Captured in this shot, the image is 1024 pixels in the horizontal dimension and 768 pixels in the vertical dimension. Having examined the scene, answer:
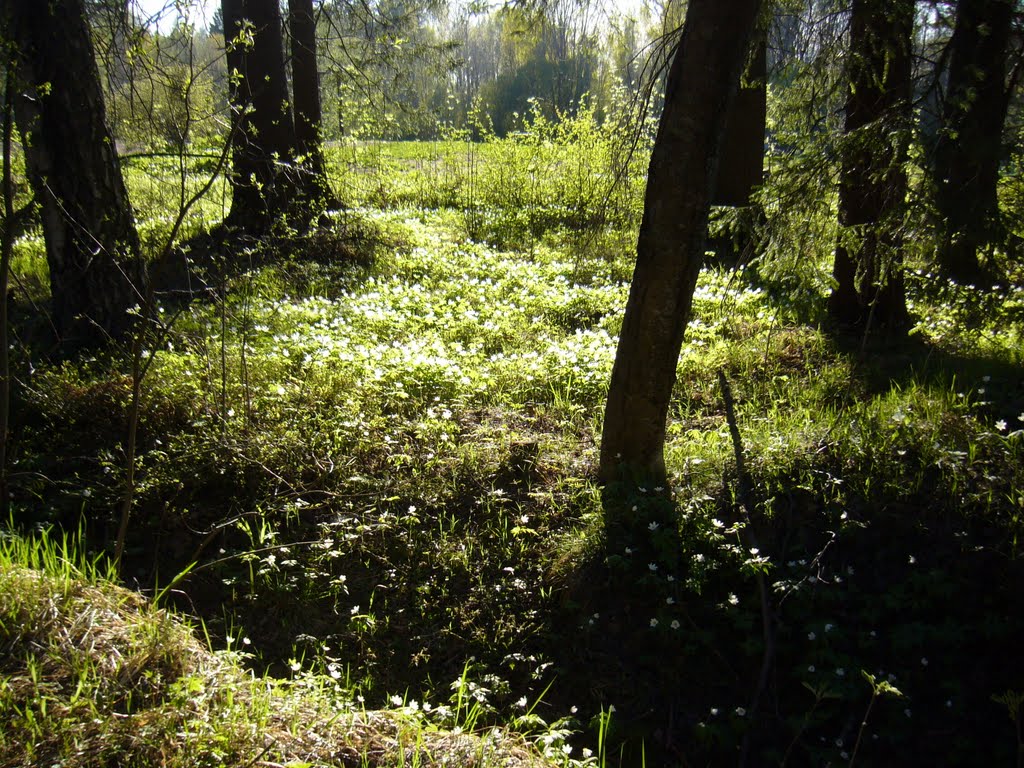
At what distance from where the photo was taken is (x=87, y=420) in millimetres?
5133

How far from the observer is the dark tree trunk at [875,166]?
14.3ft

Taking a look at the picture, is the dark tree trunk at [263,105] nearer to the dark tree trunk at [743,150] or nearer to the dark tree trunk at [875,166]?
the dark tree trunk at [743,150]

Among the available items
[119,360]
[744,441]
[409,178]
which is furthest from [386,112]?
[744,441]

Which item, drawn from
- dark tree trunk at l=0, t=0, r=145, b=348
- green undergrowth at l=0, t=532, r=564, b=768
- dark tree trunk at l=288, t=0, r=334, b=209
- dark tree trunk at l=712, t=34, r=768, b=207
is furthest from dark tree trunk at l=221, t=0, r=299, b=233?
green undergrowth at l=0, t=532, r=564, b=768

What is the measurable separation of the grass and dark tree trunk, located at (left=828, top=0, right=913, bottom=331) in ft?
1.15

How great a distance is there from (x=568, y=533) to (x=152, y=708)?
2.44m

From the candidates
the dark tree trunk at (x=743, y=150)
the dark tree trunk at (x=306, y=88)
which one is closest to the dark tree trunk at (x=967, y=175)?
the dark tree trunk at (x=743, y=150)

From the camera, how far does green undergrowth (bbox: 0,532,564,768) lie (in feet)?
7.08

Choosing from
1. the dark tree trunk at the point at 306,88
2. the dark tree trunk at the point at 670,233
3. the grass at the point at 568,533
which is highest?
the dark tree trunk at the point at 306,88

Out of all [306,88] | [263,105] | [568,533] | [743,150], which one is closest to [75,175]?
[263,105]

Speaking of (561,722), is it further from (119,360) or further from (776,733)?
(119,360)

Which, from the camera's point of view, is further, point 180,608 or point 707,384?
point 707,384

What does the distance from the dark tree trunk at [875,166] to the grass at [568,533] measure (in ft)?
1.15

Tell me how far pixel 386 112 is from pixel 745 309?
6212 millimetres
